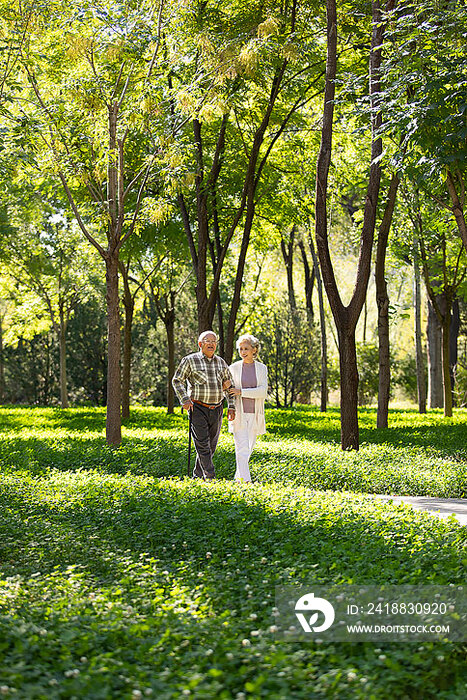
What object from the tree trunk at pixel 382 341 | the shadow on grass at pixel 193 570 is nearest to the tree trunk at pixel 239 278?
the tree trunk at pixel 382 341

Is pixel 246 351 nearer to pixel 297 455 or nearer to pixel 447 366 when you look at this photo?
pixel 297 455

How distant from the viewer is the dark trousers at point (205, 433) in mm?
10055

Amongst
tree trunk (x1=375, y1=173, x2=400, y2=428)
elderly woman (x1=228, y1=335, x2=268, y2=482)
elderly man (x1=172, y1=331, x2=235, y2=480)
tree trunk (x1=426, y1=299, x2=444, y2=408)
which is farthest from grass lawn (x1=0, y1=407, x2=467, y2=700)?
tree trunk (x1=426, y1=299, x2=444, y2=408)

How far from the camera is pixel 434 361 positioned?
2691cm

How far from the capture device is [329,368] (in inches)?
1387

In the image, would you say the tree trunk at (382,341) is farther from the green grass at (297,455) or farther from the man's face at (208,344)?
the man's face at (208,344)

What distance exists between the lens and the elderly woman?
10.3 metres

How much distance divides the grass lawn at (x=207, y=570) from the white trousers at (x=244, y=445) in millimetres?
573

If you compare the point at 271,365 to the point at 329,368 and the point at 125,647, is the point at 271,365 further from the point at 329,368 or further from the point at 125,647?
the point at 125,647

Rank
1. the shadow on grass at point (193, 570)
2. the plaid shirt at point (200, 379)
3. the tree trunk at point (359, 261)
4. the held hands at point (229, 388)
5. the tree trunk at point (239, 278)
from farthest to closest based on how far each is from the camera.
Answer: the tree trunk at point (239, 278)
the tree trunk at point (359, 261)
the held hands at point (229, 388)
the plaid shirt at point (200, 379)
the shadow on grass at point (193, 570)

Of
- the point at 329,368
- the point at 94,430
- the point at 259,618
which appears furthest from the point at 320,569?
the point at 329,368

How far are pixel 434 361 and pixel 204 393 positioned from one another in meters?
18.6

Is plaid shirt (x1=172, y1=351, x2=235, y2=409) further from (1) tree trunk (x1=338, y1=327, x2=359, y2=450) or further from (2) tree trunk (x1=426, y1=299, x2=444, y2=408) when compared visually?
(2) tree trunk (x1=426, y1=299, x2=444, y2=408)

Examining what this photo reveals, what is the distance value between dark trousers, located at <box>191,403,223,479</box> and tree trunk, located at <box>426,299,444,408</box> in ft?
60.0
